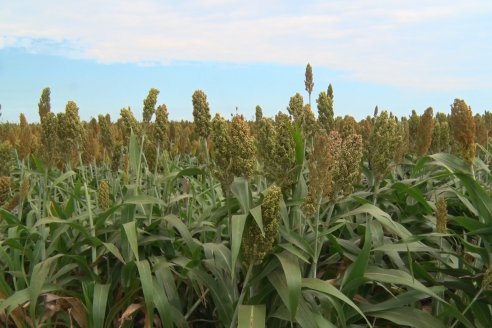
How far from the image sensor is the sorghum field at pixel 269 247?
2.14 m

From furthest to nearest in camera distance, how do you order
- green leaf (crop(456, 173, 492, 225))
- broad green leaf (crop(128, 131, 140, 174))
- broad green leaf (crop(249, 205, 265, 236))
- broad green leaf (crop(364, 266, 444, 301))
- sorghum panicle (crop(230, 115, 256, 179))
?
broad green leaf (crop(128, 131, 140, 174)), green leaf (crop(456, 173, 492, 225)), broad green leaf (crop(364, 266, 444, 301)), sorghum panicle (crop(230, 115, 256, 179)), broad green leaf (crop(249, 205, 265, 236))

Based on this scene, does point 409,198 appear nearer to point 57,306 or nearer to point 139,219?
point 139,219

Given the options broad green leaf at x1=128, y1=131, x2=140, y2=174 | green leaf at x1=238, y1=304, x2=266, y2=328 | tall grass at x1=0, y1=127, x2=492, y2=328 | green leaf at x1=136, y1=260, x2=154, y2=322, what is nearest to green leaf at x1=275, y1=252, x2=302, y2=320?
tall grass at x1=0, y1=127, x2=492, y2=328

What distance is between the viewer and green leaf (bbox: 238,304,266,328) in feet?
6.74

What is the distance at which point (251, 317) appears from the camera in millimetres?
2076

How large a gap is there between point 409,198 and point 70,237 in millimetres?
2107

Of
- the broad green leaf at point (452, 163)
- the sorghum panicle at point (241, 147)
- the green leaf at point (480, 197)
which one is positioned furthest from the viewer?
the broad green leaf at point (452, 163)

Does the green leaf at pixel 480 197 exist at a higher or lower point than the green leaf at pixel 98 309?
higher

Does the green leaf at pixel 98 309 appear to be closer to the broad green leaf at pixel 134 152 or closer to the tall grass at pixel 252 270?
the tall grass at pixel 252 270

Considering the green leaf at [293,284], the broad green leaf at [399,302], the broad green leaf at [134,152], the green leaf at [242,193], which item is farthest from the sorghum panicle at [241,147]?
the broad green leaf at [134,152]

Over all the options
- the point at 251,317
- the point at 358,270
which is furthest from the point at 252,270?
the point at 358,270

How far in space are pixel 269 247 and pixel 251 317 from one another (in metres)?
0.29

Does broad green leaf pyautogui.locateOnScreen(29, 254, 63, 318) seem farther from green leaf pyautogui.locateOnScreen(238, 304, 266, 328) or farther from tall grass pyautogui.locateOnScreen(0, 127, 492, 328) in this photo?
green leaf pyautogui.locateOnScreen(238, 304, 266, 328)

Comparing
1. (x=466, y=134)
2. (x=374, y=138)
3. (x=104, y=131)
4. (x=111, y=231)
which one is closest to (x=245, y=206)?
(x=374, y=138)
